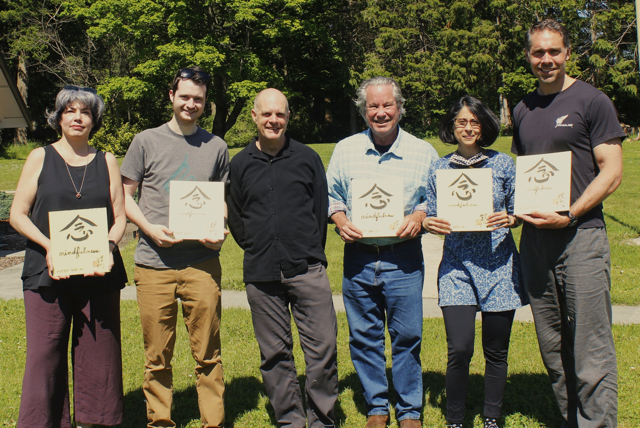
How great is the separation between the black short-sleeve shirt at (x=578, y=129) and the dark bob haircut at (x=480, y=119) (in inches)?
9.2

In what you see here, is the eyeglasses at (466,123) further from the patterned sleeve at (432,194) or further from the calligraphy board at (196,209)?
the calligraphy board at (196,209)

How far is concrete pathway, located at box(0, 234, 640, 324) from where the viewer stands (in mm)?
6023

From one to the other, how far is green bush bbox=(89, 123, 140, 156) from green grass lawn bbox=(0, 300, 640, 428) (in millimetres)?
24161

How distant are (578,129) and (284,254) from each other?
197 centimetres

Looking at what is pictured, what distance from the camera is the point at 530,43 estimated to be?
11.1ft

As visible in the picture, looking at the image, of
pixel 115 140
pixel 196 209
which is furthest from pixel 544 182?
pixel 115 140

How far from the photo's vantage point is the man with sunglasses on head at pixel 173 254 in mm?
3594

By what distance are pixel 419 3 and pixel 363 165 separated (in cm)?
3601

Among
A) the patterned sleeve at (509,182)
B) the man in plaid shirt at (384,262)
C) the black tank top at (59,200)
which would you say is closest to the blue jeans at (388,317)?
the man in plaid shirt at (384,262)

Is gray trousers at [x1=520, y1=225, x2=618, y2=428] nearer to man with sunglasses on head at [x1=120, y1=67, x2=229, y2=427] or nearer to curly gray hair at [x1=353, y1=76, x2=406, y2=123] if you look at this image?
curly gray hair at [x1=353, y1=76, x2=406, y2=123]

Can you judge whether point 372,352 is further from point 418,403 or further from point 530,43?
point 530,43

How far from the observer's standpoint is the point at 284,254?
364 centimetres

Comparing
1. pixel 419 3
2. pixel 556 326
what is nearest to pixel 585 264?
pixel 556 326

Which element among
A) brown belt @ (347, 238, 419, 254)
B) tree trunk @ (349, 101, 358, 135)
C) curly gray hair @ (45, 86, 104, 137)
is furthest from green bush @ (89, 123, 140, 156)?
brown belt @ (347, 238, 419, 254)
